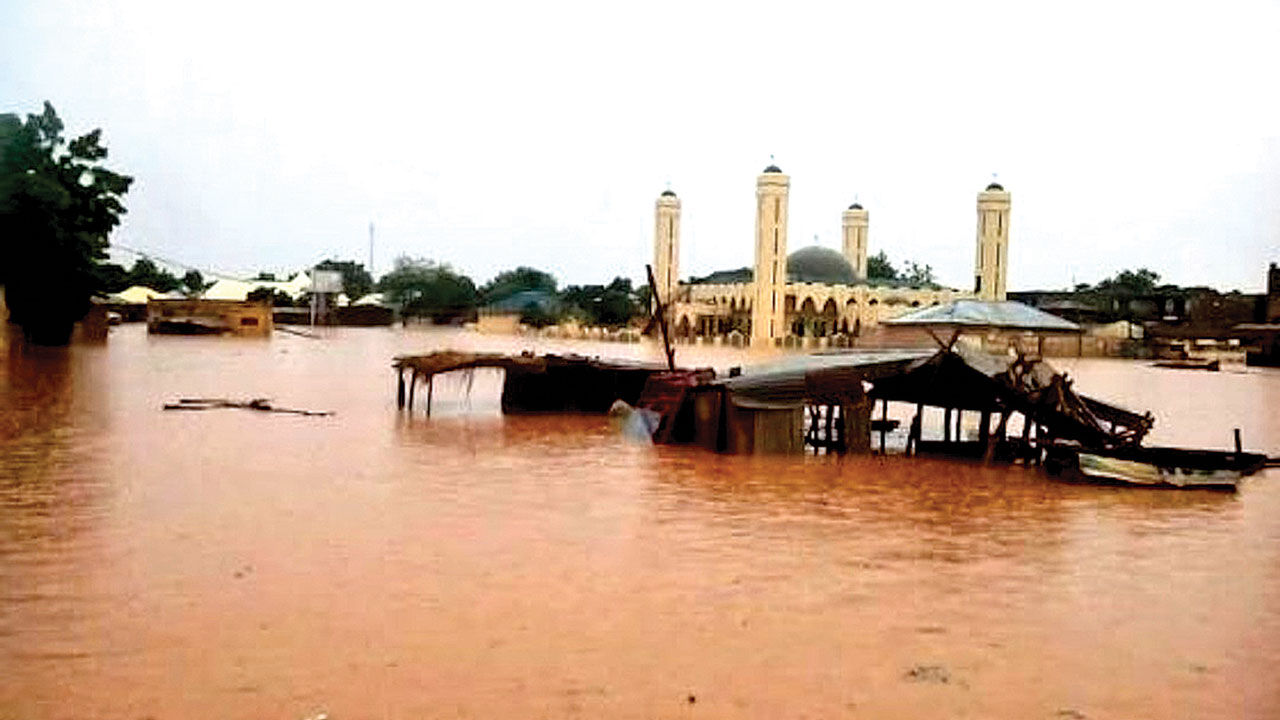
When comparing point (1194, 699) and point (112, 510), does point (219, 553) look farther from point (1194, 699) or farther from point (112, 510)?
point (1194, 699)

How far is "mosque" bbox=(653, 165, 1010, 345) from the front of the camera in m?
69.8

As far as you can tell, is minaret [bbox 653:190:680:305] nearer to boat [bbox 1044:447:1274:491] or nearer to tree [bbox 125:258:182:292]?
tree [bbox 125:258:182:292]

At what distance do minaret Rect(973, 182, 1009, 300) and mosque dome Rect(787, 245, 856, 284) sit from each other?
8.34 metres

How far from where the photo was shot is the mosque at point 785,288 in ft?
229

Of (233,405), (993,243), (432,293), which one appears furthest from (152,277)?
(233,405)

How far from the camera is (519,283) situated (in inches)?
4471

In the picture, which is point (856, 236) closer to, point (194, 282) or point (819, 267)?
point (819, 267)

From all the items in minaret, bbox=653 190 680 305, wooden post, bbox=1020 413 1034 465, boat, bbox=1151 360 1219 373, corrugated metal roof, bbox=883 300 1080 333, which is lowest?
wooden post, bbox=1020 413 1034 465

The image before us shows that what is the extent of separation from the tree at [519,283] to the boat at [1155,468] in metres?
94.4

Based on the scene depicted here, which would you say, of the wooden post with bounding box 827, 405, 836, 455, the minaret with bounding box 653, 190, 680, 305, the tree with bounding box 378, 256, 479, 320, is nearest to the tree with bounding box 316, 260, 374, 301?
the tree with bounding box 378, 256, 479, 320

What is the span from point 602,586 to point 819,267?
72.4m

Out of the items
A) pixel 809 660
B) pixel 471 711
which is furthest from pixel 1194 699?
pixel 471 711

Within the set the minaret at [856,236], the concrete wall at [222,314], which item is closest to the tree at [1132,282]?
the minaret at [856,236]

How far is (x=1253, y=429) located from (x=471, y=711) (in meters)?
22.7
